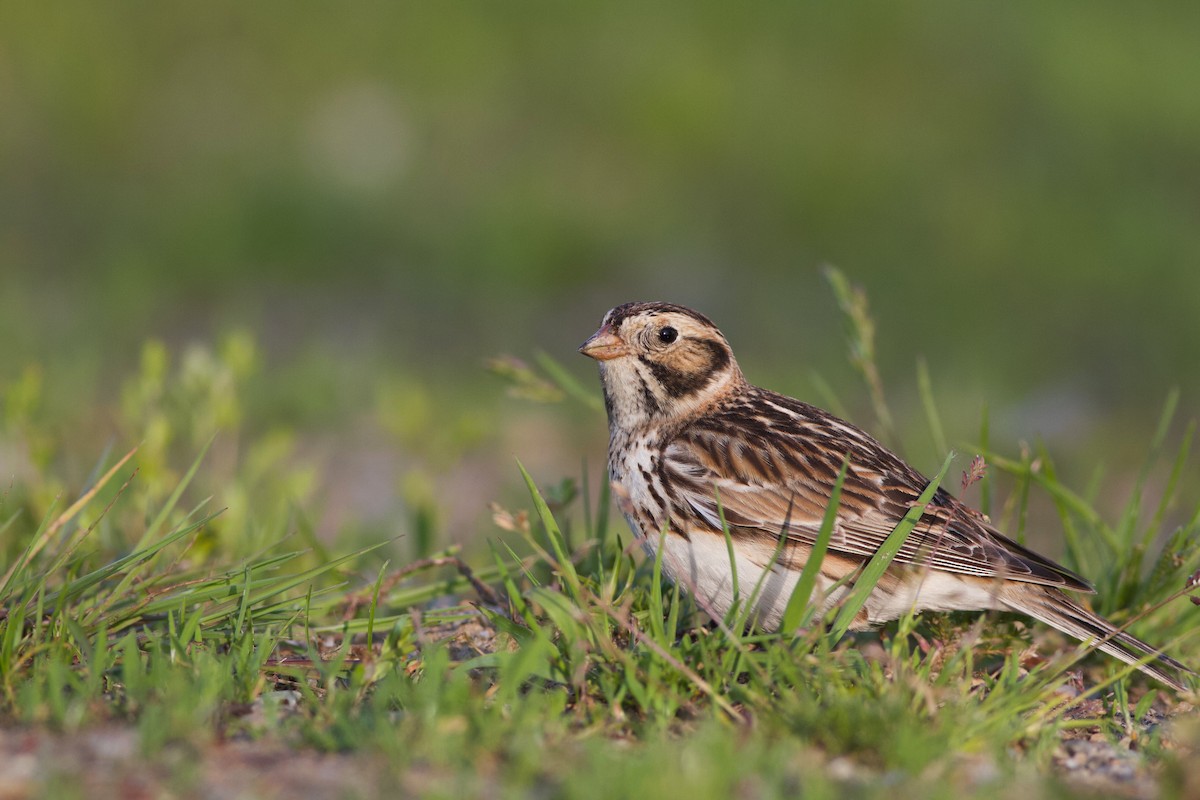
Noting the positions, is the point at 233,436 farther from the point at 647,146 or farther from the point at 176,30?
the point at 176,30

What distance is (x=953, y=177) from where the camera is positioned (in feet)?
45.3

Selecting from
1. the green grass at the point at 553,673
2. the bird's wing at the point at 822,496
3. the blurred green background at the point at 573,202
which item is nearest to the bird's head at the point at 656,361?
the bird's wing at the point at 822,496

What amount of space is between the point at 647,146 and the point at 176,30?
17.4 feet

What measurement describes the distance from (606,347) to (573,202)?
27.7 feet

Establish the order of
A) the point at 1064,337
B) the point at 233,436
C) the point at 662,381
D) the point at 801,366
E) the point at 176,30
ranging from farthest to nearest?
1. the point at 176,30
2. the point at 1064,337
3. the point at 801,366
4. the point at 233,436
5. the point at 662,381

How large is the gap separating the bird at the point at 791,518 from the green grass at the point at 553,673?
0.44 ft

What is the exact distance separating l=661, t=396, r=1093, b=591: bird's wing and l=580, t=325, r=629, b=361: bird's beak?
1.45ft

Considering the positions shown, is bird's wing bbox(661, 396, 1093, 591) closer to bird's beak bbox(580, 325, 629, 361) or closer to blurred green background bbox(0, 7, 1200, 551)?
bird's beak bbox(580, 325, 629, 361)

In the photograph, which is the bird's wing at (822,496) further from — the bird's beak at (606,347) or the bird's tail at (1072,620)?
the bird's beak at (606,347)

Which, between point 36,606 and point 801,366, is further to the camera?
point 801,366

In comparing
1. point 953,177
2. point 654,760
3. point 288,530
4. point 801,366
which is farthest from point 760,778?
point 953,177

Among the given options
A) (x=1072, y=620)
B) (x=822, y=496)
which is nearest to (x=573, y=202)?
(x=822, y=496)

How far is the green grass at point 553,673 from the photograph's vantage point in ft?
11.8

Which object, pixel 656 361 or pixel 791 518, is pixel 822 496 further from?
pixel 656 361
